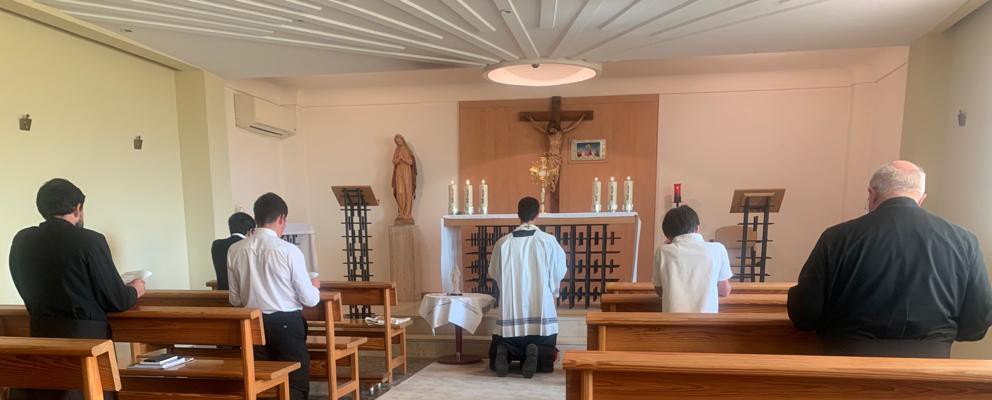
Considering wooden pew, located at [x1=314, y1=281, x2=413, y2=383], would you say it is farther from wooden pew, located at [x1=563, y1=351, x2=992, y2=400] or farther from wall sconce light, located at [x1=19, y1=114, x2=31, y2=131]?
wooden pew, located at [x1=563, y1=351, x2=992, y2=400]

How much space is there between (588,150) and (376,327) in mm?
Result: 3682

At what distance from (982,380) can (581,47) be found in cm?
332

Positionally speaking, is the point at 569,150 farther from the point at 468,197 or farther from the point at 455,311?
the point at 455,311

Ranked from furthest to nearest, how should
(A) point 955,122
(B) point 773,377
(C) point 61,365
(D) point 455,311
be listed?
(D) point 455,311 → (A) point 955,122 → (C) point 61,365 → (B) point 773,377

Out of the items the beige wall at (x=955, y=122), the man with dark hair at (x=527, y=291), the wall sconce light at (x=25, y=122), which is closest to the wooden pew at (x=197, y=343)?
the wall sconce light at (x=25, y=122)

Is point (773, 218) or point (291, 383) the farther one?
point (773, 218)

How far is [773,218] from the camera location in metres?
6.24

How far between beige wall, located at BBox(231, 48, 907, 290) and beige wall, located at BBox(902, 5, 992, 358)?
1.49 metres

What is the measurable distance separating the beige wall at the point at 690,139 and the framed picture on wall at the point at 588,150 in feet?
2.09

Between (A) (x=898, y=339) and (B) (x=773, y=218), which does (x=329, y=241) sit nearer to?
(B) (x=773, y=218)

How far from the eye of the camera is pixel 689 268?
259 centimetres

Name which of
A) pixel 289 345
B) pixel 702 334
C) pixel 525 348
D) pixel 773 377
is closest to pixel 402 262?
pixel 525 348

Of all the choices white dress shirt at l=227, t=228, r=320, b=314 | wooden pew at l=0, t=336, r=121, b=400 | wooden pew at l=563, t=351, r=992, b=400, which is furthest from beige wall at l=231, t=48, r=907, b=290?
wooden pew at l=563, t=351, r=992, b=400

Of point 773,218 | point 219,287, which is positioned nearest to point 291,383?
point 219,287
